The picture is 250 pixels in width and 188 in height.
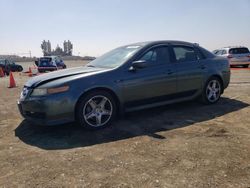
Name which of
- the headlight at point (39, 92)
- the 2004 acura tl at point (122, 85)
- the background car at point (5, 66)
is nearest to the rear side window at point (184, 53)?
the 2004 acura tl at point (122, 85)

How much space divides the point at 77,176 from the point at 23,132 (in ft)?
7.76

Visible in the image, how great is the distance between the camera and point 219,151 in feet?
13.5

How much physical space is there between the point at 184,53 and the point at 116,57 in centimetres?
164

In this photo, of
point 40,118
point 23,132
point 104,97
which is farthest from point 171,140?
point 23,132

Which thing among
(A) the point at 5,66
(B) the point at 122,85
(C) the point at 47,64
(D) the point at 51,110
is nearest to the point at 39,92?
→ (D) the point at 51,110

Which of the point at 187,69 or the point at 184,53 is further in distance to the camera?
the point at 184,53

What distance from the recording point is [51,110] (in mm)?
5066

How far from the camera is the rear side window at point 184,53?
21.9ft

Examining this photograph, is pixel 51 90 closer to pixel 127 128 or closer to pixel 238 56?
pixel 127 128

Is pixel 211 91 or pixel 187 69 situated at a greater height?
pixel 187 69

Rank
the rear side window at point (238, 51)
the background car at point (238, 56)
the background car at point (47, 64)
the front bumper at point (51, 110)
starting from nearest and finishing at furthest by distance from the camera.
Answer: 1. the front bumper at point (51, 110)
2. the background car at point (238, 56)
3. the rear side window at point (238, 51)
4. the background car at point (47, 64)

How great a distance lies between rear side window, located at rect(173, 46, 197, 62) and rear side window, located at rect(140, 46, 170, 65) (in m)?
0.31

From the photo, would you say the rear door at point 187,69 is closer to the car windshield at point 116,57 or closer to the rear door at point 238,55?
the car windshield at point 116,57

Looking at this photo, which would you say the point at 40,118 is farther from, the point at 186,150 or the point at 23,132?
the point at 186,150
